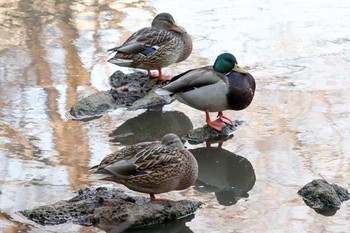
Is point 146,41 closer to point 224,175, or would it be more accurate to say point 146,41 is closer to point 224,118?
point 224,118

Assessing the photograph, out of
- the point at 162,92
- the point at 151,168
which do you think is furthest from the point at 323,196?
the point at 162,92

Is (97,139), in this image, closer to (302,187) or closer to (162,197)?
(162,197)

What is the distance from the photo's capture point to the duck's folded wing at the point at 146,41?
8.35m

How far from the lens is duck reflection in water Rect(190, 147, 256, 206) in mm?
6066

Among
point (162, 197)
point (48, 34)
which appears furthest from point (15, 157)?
point (48, 34)

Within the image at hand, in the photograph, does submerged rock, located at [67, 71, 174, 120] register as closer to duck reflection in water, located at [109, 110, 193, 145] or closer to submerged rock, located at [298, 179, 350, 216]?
duck reflection in water, located at [109, 110, 193, 145]

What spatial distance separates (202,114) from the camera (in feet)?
25.3

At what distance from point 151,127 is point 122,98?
66 centimetres

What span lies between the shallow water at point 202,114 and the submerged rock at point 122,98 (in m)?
0.11

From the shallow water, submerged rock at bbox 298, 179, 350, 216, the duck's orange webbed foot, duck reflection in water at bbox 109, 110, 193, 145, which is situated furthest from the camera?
the duck's orange webbed foot

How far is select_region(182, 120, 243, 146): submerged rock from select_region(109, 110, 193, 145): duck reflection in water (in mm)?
123

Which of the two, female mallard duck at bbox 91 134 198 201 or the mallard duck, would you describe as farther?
the mallard duck

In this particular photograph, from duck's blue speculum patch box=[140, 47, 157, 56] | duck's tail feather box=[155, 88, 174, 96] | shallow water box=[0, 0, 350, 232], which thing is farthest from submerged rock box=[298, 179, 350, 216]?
duck's blue speculum patch box=[140, 47, 157, 56]

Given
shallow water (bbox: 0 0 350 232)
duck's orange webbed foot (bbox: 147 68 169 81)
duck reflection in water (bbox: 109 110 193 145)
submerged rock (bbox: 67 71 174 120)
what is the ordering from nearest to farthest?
shallow water (bbox: 0 0 350 232), duck reflection in water (bbox: 109 110 193 145), submerged rock (bbox: 67 71 174 120), duck's orange webbed foot (bbox: 147 68 169 81)
